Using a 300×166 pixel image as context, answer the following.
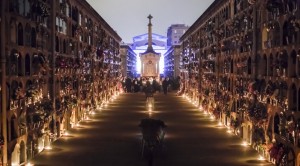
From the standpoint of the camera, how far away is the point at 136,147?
57.4 ft

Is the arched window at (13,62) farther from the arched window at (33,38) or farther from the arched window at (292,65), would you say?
the arched window at (292,65)

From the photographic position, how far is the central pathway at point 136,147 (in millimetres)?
15195

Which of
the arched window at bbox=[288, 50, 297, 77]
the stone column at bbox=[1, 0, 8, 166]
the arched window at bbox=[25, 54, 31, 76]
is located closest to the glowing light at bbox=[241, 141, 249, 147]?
the arched window at bbox=[288, 50, 297, 77]

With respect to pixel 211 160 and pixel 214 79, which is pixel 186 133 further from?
pixel 214 79

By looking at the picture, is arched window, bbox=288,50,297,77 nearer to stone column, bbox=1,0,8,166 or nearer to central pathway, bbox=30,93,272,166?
central pathway, bbox=30,93,272,166

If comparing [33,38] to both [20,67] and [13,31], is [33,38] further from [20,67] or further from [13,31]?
[13,31]

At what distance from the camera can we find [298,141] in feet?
40.7

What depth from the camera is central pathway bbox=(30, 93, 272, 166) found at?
15195 millimetres

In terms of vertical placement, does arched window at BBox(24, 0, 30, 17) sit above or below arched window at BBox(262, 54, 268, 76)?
above

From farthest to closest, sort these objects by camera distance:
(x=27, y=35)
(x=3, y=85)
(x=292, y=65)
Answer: (x=27, y=35) → (x=292, y=65) → (x=3, y=85)

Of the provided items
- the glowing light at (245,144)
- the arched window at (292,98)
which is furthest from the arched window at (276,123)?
the glowing light at (245,144)

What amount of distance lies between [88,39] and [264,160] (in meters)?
17.8

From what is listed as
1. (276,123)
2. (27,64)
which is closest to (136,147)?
(27,64)

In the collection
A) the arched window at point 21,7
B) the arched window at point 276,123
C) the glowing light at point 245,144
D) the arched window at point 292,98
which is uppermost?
the arched window at point 21,7
